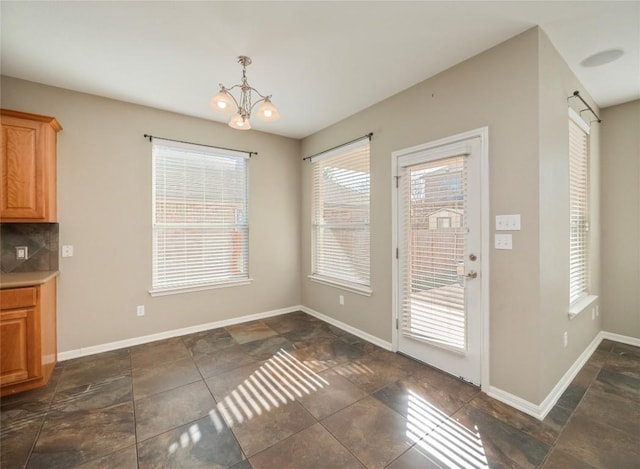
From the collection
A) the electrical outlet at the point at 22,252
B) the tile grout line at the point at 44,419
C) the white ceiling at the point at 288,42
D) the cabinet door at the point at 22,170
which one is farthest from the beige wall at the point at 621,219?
the electrical outlet at the point at 22,252

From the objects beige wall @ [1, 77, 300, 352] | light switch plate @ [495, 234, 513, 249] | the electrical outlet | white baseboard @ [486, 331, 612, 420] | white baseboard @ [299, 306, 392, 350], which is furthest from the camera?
white baseboard @ [299, 306, 392, 350]

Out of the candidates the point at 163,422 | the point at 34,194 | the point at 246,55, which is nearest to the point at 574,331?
the point at 163,422

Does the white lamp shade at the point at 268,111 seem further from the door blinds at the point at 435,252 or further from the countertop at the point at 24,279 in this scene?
the countertop at the point at 24,279

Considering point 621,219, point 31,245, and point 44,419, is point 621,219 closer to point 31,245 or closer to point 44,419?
point 44,419

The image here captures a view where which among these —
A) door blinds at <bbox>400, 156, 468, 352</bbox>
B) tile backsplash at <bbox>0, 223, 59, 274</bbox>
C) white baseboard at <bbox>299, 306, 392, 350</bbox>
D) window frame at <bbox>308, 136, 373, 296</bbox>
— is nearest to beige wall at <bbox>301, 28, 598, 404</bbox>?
door blinds at <bbox>400, 156, 468, 352</bbox>

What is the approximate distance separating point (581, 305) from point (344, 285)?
2467mm

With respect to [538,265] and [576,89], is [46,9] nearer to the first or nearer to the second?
[538,265]

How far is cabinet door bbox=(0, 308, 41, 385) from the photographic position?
7.25 feet

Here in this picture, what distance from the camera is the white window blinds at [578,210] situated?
269 centimetres

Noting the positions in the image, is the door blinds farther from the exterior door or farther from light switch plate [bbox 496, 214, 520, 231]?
light switch plate [bbox 496, 214, 520, 231]

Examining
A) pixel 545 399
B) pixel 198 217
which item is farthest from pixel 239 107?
pixel 545 399

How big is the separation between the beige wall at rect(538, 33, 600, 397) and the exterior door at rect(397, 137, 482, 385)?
1.40 ft

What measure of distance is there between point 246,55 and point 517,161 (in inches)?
93.2

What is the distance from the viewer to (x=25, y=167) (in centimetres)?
251
